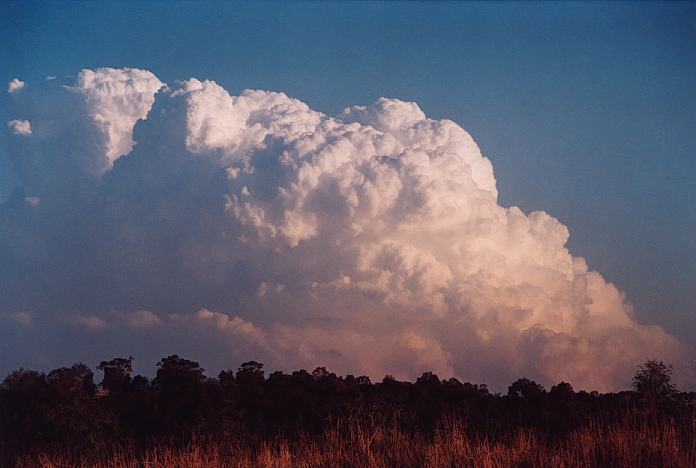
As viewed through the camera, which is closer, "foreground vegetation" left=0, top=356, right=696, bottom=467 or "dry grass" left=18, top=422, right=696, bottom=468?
"dry grass" left=18, top=422, right=696, bottom=468

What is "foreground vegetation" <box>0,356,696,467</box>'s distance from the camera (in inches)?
779

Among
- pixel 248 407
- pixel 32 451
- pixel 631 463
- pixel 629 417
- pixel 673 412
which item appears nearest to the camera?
pixel 631 463

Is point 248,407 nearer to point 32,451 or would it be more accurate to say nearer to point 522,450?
point 32,451

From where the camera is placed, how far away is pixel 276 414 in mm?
34875

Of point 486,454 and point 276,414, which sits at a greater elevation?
point 276,414

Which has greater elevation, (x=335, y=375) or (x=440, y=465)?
(x=335, y=375)

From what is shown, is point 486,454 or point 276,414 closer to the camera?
point 486,454

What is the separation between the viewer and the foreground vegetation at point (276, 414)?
19.8m

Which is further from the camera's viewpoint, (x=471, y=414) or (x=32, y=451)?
(x=471, y=414)

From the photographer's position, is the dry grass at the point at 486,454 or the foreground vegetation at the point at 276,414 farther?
the foreground vegetation at the point at 276,414

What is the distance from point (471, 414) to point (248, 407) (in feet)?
32.0

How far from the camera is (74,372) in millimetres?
31344

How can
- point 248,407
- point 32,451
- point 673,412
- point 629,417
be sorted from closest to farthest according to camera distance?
point 629,417, point 673,412, point 32,451, point 248,407

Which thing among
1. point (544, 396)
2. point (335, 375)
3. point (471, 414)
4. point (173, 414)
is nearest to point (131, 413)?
point (173, 414)
